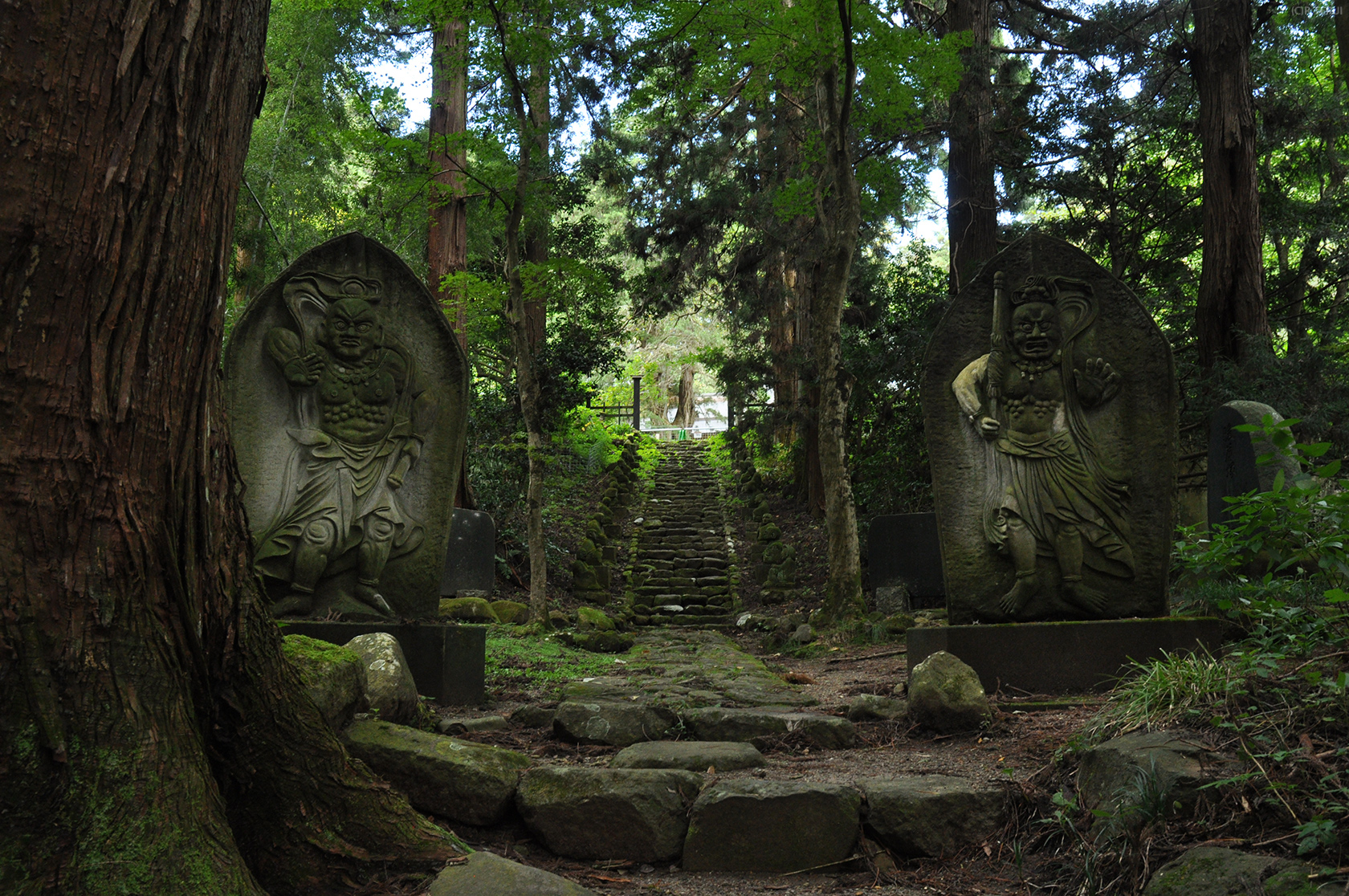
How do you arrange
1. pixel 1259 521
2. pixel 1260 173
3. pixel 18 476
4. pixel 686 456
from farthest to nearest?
1. pixel 686 456
2. pixel 1260 173
3. pixel 1259 521
4. pixel 18 476

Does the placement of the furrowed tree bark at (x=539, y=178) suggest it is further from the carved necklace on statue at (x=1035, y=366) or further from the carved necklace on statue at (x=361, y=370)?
the carved necklace on statue at (x=1035, y=366)

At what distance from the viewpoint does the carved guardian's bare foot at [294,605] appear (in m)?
4.73

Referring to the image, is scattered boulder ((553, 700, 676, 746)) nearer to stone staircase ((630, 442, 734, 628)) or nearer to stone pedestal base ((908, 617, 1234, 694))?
stone pedestal base ((908, 617, 1234, 694))

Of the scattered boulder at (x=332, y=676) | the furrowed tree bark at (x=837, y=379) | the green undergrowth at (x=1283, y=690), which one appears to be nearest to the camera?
the green undergrowth at (x=1283, y=690)

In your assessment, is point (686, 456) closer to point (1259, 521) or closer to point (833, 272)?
point (833, 272)

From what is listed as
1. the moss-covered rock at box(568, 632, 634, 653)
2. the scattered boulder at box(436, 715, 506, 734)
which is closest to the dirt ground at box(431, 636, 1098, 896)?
the scattered boulder at box(436, 715, 506, 734)

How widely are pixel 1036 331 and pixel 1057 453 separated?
721mm

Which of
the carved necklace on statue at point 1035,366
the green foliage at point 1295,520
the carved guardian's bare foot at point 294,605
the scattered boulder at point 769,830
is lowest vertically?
the scattered boulder at point 769,830

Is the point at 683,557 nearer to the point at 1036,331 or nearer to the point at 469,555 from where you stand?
the point at 469,555

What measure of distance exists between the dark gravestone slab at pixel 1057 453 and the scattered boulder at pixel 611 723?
1.95 metres

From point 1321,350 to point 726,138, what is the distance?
28.0ft

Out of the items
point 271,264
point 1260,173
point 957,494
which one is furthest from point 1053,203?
point 271,264

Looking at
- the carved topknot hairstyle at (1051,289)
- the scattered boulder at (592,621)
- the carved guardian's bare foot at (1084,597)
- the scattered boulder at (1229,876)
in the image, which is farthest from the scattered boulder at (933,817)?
the scattered boulder at (592,621)

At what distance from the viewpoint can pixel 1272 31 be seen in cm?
1098
